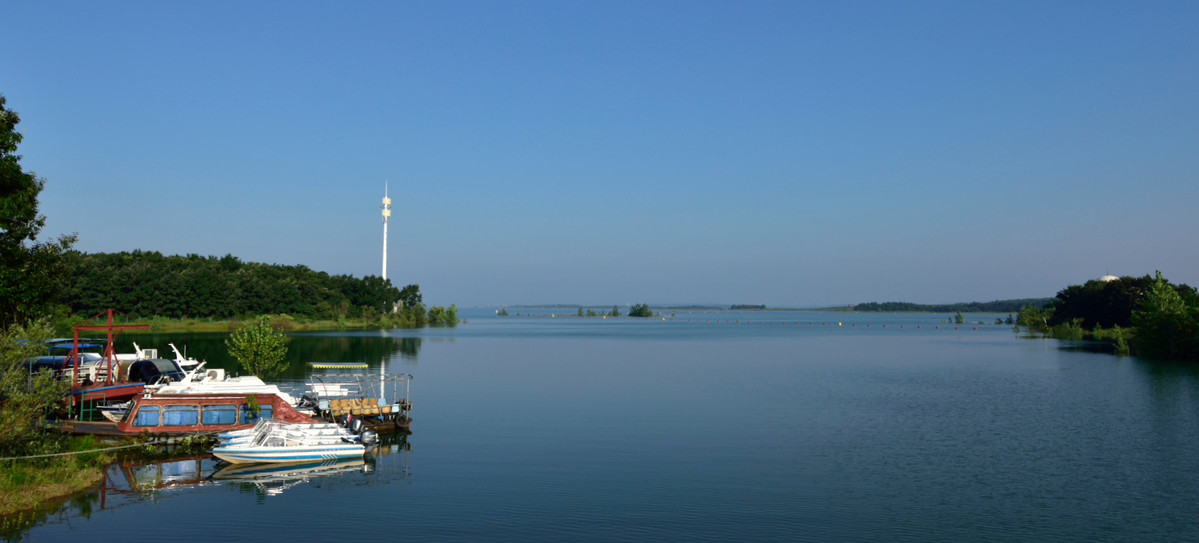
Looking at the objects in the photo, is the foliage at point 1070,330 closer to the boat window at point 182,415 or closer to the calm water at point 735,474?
the calm water at point 735,474

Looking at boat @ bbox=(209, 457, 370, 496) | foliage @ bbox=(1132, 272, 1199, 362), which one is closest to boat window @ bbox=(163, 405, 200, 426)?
boat @ bbox=(209, 457, 370, 496)

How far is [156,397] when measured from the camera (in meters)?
40.4

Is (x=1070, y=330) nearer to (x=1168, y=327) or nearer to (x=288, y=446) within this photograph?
(x=1168, y=327)

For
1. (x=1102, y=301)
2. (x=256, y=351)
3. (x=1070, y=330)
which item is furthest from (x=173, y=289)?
(x=1102, y=301)

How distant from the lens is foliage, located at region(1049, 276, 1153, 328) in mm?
151000

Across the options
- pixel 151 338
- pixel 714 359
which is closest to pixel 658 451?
pixel 714 359

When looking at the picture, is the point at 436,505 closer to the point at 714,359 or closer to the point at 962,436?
the point at 962,436

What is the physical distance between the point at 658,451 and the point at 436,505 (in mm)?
14903

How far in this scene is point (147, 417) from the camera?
131 feet

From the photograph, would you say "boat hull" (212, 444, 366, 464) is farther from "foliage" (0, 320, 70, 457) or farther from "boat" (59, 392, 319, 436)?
"foliage" (0, 320, 70, 457)

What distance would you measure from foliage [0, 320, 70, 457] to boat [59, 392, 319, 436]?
256 inches

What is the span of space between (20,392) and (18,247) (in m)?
9.81

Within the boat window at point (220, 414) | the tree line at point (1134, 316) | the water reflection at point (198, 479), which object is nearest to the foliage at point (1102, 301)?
the tree line at point (1134, 316)

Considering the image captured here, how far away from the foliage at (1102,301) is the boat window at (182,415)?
502 feet
